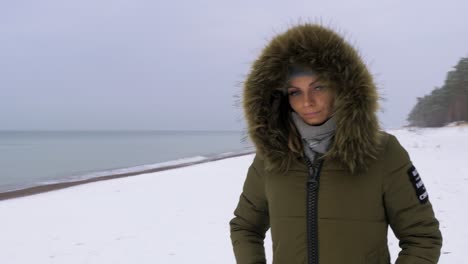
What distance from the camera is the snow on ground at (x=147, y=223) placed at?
5047 millimetres

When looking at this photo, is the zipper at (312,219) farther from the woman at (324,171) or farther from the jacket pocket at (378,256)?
the jacket pocket at (378,256)

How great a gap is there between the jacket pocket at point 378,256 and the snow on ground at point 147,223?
3.06m

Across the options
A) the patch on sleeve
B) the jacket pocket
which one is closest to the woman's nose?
the patch on sleeve

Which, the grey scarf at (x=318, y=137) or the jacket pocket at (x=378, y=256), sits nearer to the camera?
→ the jacket pocket at (x=378, y=256)

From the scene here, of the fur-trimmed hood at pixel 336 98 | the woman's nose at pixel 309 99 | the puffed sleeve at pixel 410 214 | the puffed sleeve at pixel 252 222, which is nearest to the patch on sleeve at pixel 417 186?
the puffed sleeve at pixel 410 214

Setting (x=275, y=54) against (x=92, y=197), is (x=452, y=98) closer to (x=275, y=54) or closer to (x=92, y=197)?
(x=92, y=197)

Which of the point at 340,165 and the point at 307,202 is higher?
the point at 340,165


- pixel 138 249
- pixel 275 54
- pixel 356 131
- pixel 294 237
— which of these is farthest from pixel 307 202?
pixel 138 249

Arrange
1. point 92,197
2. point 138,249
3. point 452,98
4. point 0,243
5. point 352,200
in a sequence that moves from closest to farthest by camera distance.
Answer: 1. point 352,200
2. point 138,249
3. point 0,243
4. point 92,197
5. point 452,98

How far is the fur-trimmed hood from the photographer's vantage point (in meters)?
1.39

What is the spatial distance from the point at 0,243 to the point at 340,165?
20.8ft

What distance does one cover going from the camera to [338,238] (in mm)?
1371

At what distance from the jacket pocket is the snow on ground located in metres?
3.06

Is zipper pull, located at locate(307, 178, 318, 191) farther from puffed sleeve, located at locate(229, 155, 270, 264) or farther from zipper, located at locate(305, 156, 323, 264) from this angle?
puffed sleeve, located at locate(229, 155, 270, 264)
